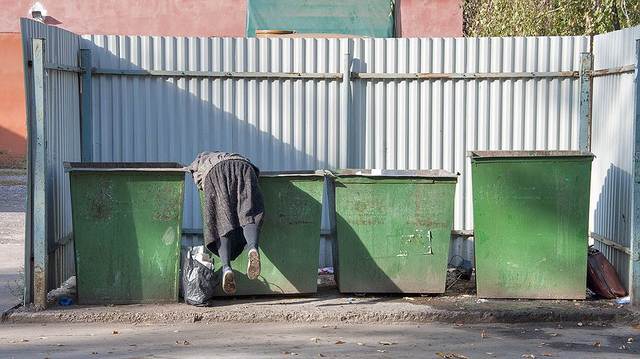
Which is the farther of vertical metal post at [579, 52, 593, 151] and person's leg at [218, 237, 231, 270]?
vertical metal post at [579, 52, 593, 151]

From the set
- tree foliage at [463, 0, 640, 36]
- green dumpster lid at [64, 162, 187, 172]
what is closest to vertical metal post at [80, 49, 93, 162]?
green dumpster lid at [64, 162, 187, 172]

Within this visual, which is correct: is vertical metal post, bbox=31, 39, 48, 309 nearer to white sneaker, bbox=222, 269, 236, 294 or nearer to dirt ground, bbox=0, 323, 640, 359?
dirt ground, bbox=0, 323, 640, 359

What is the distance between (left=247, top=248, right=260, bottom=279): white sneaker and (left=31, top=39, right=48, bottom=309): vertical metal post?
1.67 m

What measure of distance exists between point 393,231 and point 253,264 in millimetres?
1378

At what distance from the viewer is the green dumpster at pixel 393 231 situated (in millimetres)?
8648

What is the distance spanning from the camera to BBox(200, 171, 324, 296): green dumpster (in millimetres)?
8555

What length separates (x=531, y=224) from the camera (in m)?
8.60

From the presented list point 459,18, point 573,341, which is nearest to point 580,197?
point 573,341

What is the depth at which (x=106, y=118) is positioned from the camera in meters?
9.73

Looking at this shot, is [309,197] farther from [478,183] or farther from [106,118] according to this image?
[106,118]

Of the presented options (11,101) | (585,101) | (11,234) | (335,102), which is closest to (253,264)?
(335,102)

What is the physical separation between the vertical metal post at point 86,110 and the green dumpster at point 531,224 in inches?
147

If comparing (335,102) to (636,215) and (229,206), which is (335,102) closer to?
(229,206)

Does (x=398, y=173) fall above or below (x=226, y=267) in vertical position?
above
